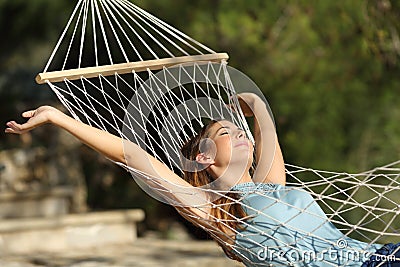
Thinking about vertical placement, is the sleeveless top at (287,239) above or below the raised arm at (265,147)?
below

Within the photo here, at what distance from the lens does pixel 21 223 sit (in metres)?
4.26

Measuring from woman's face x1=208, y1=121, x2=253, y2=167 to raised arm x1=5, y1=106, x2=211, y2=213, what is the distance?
12 centimetres

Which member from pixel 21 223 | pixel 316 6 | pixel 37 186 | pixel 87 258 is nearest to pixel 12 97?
pixel 37 186

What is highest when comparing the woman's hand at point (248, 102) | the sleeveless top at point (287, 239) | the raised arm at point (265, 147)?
the woman's hand at point (248, 102)

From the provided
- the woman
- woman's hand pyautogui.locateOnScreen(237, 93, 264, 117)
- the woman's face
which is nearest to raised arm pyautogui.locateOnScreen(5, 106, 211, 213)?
the woman

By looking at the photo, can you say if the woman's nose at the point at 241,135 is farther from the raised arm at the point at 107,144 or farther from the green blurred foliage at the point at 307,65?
the green blurred foliage at the point at 307,65

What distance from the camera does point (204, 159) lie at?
2.23 m

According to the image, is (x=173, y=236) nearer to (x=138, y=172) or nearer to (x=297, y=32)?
(x=297, y=32)

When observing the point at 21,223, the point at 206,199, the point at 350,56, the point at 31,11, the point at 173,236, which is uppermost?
the point at 31,11

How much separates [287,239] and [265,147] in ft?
1.25

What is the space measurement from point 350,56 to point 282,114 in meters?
0.52

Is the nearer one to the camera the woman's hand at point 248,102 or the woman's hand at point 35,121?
the woman's hand at point 35,121

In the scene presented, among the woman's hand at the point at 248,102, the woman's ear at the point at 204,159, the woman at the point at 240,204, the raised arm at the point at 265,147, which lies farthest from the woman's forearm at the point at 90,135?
the woman's hand at the point at 248,102

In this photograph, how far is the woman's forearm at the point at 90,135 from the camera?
202 cm
